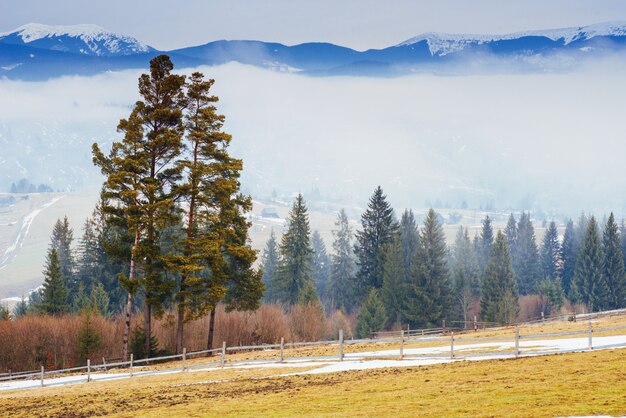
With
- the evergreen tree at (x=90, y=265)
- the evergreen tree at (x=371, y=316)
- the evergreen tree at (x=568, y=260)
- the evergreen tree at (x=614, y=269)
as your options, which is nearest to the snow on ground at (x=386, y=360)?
the evergreen tree at (x=371, y=316)

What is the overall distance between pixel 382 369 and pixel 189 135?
2976 centimetres

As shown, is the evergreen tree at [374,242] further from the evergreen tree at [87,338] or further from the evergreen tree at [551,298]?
the evergreen tree at [87,338]

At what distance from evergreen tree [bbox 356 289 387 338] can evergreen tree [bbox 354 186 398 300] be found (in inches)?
494

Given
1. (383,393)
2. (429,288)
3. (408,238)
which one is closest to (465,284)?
(408,238)

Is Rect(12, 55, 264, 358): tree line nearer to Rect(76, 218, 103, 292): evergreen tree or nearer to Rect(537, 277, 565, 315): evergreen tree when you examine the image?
Rect(76, 218, 103, 292): evergreen tree

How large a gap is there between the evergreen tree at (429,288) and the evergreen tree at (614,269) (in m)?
36.6

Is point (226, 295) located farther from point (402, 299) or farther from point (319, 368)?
point (402, 299)

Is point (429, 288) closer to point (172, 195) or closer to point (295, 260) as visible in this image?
Answer: point (295, 260)

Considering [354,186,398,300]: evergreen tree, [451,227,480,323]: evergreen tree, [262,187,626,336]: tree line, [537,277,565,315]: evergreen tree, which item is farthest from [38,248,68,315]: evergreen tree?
[537,277,565,315]: evergreen tree

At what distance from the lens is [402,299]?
409 feet

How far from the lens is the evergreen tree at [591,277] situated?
149 m

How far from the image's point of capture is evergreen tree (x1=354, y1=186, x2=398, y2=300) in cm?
13081

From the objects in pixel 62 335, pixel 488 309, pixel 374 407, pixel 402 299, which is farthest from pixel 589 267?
pixel 374 407

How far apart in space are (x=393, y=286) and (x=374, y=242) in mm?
10627
